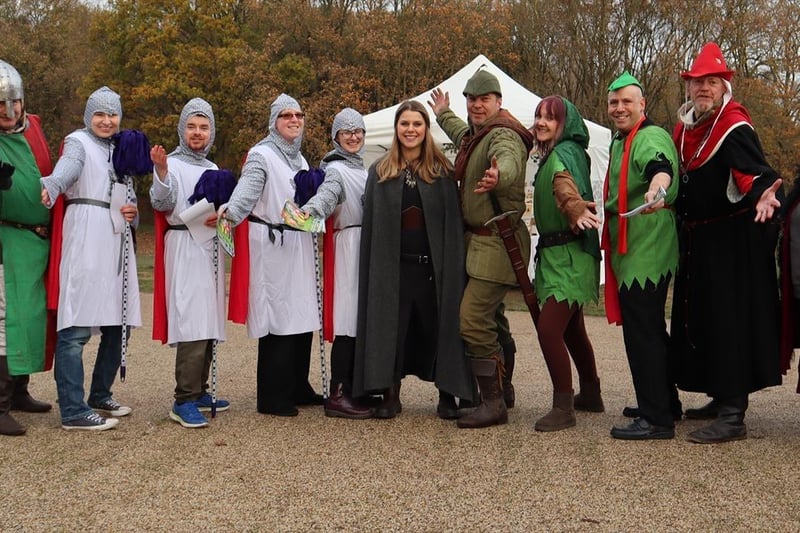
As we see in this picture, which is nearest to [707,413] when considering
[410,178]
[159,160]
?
[410,178]

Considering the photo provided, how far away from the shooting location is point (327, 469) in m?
3.95

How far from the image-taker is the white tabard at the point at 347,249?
492 centimetres

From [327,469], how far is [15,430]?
1.85 meters

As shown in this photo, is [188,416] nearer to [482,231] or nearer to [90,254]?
[90,254]

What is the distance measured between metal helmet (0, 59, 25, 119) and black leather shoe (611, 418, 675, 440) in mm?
3744

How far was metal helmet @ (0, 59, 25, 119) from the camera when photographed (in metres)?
4.51

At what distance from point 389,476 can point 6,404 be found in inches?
90.4

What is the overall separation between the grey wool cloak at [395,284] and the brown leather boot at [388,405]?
172mm

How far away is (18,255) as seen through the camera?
459 cm

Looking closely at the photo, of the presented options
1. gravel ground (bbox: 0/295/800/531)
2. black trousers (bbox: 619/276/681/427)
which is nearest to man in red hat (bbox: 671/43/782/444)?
black trousers (bbox: 619/276/681/427)

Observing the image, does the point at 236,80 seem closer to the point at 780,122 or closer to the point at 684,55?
the point at 684,55

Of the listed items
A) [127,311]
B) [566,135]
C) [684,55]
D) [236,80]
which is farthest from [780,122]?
[127,311]

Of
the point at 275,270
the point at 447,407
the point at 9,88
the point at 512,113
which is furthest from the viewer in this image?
the point at 512,113

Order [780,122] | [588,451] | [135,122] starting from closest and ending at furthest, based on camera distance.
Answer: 1. [588,451]
2. [780,122]
3. [135,122]
